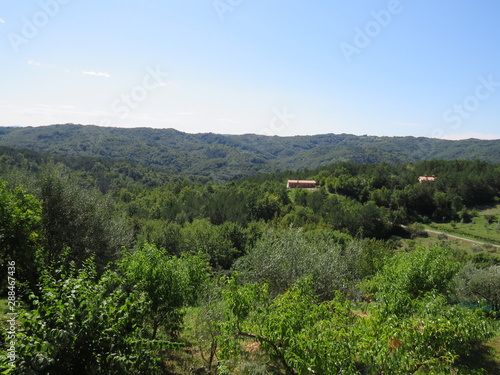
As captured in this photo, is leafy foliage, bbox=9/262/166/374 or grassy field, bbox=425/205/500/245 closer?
leafy foliage, bbox=9/262/166/374

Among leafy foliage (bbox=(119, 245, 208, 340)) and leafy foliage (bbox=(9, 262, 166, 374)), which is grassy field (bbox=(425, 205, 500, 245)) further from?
leafy foliage (bbox=(9, 262, 166, 374))

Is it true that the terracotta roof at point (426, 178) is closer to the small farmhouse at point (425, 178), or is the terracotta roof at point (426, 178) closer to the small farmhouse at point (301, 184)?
the small farmhouse at point (425, 178)

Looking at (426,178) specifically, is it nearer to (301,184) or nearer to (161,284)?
(301,184)

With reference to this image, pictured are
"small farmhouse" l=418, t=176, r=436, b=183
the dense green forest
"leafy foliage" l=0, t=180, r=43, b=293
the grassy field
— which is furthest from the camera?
"small farmhouse" l=418, t=176, r=436, b=183

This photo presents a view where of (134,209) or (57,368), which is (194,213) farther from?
(57,368)

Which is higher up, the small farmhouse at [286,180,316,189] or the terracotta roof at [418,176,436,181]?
the terracotta roof at [418,176,436,181]

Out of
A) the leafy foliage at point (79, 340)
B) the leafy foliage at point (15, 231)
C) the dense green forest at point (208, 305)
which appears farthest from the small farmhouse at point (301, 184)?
the leafy foliage at point (79, 340)

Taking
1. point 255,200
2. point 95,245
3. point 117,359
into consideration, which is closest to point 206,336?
point 117,359

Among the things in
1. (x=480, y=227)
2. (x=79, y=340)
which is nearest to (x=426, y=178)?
(x=480, y=227)

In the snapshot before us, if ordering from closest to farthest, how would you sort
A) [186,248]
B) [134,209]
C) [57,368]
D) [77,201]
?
[57,368] → [77,201] → [186,248] → [134,209]

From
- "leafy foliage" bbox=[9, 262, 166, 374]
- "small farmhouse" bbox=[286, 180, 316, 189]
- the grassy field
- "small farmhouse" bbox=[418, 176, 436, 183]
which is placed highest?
"leafy foliage" bbox=[9, 262, 166, 374]

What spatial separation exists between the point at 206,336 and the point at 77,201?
14827mm

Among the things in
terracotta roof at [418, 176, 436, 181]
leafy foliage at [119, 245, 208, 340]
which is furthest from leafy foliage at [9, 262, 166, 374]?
terracotta roof at [418, 176, 436, 181]

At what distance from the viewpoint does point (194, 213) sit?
260 ft
